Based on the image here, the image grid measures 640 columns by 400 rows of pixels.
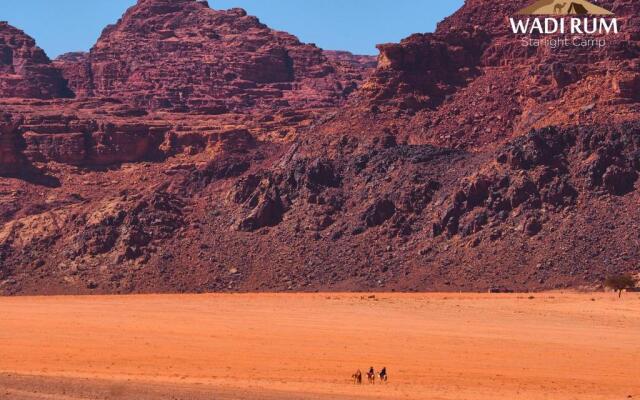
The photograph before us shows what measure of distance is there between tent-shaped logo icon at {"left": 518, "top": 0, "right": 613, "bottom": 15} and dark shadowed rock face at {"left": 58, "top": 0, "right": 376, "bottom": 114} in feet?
134

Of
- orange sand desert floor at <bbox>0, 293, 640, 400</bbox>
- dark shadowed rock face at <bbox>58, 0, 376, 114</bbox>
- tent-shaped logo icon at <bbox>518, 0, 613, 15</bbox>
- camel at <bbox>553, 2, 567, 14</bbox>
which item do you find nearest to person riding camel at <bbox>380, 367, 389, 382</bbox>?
orange sand desert floor at <bbox>0, 293, 640, 400</bbox>

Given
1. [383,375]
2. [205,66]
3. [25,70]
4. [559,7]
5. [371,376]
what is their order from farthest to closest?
[25,70] < [205,66] < [559,7] < [383,375] < [371,376]

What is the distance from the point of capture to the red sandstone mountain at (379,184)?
72.6m

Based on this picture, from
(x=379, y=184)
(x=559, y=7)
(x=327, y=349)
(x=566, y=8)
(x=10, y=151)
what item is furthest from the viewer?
(x=10, y=151)

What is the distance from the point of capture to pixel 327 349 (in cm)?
4250

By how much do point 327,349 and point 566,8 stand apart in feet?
167

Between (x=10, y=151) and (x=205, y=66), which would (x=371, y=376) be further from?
(x=205, y=66)

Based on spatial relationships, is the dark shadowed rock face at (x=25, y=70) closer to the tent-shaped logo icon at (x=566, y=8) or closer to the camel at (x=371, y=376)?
the tent-shaped logo icon at (x=566, y=8)

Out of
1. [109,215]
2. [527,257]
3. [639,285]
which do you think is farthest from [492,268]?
[109,215]

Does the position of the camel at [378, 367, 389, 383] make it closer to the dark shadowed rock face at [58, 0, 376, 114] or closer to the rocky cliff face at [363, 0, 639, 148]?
the rocky cliff face at [363, 0, 639, 148]

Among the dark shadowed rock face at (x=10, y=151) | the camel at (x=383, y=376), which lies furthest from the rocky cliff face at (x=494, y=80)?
the camel at (x=383, y=376)

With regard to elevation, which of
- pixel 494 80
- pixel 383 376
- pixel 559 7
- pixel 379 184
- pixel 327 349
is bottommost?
pixel 327 349

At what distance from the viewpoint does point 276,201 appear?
273 feet

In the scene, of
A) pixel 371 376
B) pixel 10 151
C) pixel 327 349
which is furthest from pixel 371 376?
pixel 10 151
